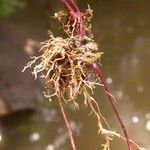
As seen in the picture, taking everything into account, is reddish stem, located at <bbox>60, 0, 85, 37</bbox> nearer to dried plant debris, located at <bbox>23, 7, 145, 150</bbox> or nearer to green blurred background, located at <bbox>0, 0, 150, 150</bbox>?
dried plant debris, located at <bbox>23, 7, 145, 150</bbox>

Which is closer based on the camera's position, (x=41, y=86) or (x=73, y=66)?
(x=73, y=66)

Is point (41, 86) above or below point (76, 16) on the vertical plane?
above

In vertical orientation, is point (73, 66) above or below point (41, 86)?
below

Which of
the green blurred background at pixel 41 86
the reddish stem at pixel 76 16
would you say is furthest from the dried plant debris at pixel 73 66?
the green blurred background at pixel 41 86

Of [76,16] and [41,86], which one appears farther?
[41,86]

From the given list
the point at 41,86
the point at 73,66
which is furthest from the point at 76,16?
the point at 41,86

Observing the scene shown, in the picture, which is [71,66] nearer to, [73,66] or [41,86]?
[73,66]

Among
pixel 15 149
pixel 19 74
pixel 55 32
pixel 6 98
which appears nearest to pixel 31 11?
pixel 55 32

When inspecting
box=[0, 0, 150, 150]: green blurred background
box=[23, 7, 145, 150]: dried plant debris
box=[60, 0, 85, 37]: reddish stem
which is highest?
box=[0, 0, 150, 150]: green blurred background

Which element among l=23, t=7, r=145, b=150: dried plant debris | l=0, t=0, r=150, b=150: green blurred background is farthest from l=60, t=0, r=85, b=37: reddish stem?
l=0, t=0, r=150, b=150: green blurred background


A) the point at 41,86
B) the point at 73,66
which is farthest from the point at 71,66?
the point at 41,86

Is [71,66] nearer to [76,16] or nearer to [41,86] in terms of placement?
[76,16]
